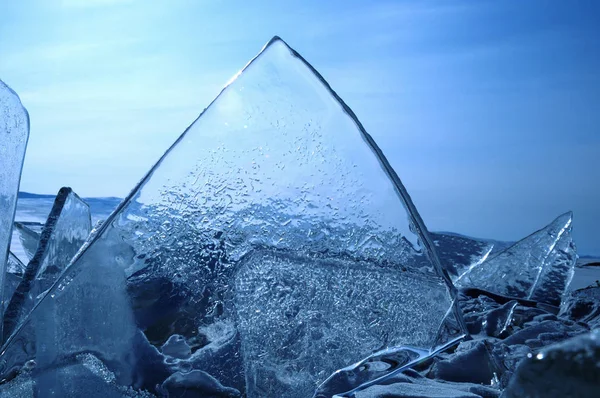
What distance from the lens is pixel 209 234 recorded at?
48.4 inches

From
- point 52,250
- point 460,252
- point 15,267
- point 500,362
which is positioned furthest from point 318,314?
point 460,252

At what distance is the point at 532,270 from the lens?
2.35 meters

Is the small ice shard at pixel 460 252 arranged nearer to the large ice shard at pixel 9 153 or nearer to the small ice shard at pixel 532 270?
the small ice shard at pixel 532 270

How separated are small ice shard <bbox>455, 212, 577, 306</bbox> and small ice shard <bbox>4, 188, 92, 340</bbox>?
1259 mm

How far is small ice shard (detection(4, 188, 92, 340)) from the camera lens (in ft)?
4.43

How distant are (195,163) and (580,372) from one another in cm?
86

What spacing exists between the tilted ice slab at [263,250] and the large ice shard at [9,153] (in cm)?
29

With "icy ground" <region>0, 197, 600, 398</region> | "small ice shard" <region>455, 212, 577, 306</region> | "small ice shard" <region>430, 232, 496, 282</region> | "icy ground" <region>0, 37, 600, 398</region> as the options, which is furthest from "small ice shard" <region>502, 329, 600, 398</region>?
"small ice shard" <region>430, 232, 496, 282</region>

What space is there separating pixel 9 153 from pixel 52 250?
0.23 metres

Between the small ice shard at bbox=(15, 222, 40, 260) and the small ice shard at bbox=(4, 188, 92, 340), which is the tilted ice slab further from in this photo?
the small ice shard at bbox=(15, 222, 40, 260)

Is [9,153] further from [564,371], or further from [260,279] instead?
[564,371]

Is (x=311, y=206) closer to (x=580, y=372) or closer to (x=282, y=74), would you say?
(x=282, y=74)

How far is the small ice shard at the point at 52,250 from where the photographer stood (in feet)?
4.43

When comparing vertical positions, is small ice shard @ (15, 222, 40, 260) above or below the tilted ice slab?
above
